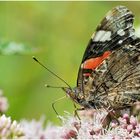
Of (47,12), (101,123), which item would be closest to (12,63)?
(47,12)

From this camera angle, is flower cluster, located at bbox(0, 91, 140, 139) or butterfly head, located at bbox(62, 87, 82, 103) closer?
flower cluster, located at bbox(0, 91, 140, 139)

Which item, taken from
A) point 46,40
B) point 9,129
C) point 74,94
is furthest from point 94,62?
point 46,40

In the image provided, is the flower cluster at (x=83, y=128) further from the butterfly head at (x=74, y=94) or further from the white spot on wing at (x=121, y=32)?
the white spot on wing at (x=121, y=32)

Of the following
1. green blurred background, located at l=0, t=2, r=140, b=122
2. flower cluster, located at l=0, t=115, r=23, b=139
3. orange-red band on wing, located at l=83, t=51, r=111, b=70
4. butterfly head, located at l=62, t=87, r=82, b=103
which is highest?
green blurred background, located at l=0, t=2, r=140, b=122

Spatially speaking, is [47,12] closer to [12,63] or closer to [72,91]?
[12,63]

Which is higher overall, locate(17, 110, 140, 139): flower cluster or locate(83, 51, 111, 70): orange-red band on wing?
locate(83, 51, 111, 70): orange-red band on wing

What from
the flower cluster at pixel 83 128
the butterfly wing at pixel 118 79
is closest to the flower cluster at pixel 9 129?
the flower cluster at pixel 83 128

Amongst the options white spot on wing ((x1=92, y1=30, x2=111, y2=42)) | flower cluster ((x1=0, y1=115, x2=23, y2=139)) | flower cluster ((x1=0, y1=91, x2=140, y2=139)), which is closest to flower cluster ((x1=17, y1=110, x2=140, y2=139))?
flower cluster ((x1=0, y1=91, x2=140, y2=139))

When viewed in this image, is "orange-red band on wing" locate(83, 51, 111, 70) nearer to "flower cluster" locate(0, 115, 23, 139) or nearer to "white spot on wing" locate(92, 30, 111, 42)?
"white spot on wing" locate(92, 30, 111, 42)

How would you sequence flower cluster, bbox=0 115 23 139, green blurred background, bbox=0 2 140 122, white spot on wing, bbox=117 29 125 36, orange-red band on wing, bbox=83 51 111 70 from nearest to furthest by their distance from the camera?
1. flower cluster, bbox=0 115 23 139
2. orange-red band on wing, bbox=83 51 111 70
3. white spot on wing, bbox=117 29 125 36
4. green blurred background, bbox=0 2 140 122
